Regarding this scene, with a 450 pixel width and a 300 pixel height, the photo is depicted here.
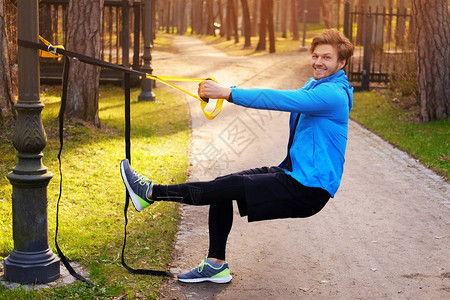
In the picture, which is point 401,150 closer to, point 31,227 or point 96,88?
point 96,88

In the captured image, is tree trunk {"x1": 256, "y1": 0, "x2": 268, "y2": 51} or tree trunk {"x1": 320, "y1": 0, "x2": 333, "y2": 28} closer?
tree trunk {"x1": 256, "y1": 0, "x2": 268, "y2": 51}

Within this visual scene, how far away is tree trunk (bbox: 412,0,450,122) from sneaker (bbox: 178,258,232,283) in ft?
30.7

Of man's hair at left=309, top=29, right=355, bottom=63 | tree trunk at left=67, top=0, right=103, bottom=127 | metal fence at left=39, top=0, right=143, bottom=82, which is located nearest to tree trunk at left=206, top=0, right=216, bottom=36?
metal fence at left=39, top=0, right=143, bottom=82

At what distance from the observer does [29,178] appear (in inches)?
173

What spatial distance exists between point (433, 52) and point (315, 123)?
9.28 meters

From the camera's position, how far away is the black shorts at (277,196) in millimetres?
4414

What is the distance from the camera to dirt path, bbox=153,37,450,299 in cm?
482

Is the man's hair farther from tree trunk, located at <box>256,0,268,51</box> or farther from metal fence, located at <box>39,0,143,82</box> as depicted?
tree trunk, located at <box>256,0,268,51</box>

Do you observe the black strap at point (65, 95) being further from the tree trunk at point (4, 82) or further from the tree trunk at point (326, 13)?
the tree trunk at point (326, 13)

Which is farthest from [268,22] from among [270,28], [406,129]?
[406,129]

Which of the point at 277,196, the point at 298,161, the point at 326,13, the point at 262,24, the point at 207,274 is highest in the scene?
the point at 326,13

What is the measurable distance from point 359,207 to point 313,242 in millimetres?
1485

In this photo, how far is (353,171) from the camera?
9203mm

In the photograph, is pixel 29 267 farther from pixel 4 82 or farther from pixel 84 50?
pixel 84 50
